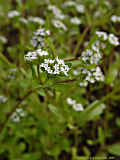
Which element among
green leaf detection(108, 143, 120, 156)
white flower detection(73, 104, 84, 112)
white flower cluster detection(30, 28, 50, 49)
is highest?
white flower cluster detection(30, 28, 50, 49)

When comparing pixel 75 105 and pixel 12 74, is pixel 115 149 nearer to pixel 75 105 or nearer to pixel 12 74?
pixel 75 105

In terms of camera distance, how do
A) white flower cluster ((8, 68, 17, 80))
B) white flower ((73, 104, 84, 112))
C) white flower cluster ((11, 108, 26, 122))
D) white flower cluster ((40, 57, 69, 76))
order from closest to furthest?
white flower cluster ((40, 57, 69, 76))
white flower ((73, 104, 84, 112))
white flower cluster ((11, 108, 26, 122))
white flower cluster ((8, 68, 17, 80))

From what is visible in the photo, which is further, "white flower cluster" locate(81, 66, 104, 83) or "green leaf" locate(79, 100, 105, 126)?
"green leaf" locate(79, 100, 105, 126)

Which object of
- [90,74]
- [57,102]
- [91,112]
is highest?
[90,74]

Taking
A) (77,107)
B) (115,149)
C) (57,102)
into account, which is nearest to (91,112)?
(77,107)

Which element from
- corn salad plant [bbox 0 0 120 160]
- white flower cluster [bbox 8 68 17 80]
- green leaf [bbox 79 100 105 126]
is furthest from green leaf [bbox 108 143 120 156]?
white flower cluster [bbox 8 68 17 80]

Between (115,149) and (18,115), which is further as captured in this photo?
(115,149)

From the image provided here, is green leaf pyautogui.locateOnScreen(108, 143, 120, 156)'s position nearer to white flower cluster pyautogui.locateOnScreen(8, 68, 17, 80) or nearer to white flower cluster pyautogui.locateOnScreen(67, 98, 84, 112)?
Result: white flower cluster pyautogui.locateOnScreen(67, 98, 84, 112)

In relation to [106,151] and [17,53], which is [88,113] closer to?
[106,151]

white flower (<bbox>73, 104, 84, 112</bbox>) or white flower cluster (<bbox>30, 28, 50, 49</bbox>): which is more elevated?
white flower cluster (<bbox>30, 28, 50, 49</bbox>)
